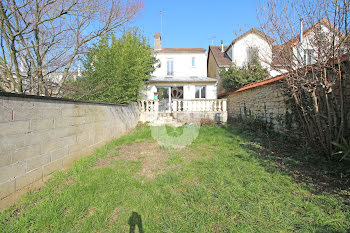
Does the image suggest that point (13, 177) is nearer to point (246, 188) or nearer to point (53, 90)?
point (246, 188)

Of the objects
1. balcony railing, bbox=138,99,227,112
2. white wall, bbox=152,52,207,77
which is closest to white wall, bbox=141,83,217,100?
white wall, bbox=152,52,207,77

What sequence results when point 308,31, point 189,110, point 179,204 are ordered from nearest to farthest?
point 179,204
point 308,31
point 189,110

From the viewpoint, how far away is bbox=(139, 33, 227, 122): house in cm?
995

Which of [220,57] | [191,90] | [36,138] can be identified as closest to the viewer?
[36,138]

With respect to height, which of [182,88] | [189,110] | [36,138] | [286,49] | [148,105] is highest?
[182,88]

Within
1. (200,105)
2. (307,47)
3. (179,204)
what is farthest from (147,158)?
(200,105)

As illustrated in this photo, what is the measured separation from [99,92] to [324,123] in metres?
8.11

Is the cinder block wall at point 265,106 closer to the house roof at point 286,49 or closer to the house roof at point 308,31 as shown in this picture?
the house roof at point 286,49

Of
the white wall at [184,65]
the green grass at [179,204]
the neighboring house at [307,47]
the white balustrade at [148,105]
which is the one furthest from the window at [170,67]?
the green grass at [179,204]

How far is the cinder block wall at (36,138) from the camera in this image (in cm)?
206

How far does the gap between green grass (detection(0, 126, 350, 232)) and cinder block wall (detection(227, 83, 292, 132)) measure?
3053mm

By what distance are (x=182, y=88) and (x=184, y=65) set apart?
2729 millimetres

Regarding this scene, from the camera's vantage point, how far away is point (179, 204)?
6.95 feet

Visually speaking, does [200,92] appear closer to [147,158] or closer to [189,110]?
[189,110]
